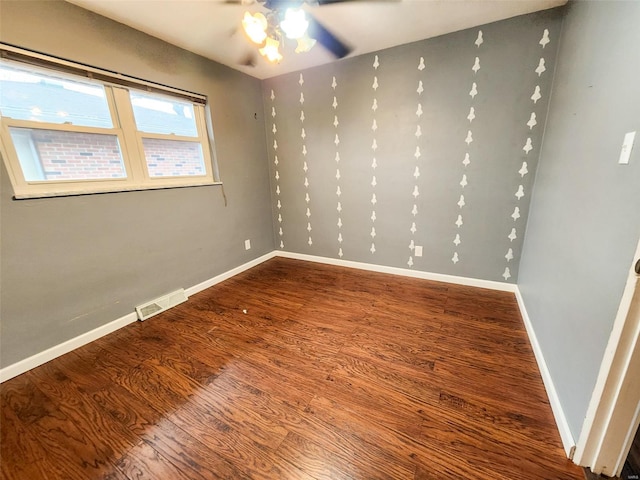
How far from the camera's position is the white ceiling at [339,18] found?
1684 mm

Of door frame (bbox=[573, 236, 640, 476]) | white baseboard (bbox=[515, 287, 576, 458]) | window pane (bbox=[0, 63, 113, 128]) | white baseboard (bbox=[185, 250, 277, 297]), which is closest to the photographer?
door frame (bbox=[573, 236, 640, 476])

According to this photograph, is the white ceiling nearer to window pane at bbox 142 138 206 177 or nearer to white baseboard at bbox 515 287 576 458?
window pane at bbox 142 138 206 177

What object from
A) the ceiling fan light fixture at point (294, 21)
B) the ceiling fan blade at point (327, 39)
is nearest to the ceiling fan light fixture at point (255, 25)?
the ceiling fan light fixture at point (294, 21)

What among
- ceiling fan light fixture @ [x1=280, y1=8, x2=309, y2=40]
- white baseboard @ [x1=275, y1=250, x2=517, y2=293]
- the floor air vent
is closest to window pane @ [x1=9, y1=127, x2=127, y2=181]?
the floor air vent

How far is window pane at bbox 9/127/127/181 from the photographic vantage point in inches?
61.0

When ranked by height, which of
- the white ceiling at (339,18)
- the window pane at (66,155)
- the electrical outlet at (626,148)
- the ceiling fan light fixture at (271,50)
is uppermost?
→ the white ceiling at (339,18)

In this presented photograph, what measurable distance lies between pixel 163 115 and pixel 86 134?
2.17 ft

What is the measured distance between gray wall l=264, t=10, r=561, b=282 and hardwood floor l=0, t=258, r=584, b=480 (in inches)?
29.6

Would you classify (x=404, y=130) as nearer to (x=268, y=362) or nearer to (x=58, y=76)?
(x=268, y=362)

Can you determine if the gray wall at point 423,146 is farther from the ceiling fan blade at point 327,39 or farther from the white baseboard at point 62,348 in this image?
the white baseboard at point 62,348

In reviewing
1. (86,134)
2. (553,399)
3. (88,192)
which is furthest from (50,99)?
(553,399)

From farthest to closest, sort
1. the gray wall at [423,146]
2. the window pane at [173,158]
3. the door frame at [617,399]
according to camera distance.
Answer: the window pane at [173,158] → the gray wall at [423,146] → the door frame at [617,399]

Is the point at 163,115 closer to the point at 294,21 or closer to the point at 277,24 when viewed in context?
the point at 277,24

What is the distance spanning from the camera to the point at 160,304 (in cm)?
225
